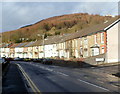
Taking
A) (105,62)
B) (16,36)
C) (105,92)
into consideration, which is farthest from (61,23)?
(105,92)

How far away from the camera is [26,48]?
357ft

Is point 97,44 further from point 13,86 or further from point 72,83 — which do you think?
point 13,86

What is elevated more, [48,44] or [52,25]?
[52,25]

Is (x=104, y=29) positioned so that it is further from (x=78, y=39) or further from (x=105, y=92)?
(x=105, y=92)

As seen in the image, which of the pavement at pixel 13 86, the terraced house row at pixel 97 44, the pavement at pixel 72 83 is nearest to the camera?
the pavement at pixel 13 86

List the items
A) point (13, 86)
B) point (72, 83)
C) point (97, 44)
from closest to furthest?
point (13, 86), point (72, 83), point (97, 44)

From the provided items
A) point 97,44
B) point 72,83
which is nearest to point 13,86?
point 72,83

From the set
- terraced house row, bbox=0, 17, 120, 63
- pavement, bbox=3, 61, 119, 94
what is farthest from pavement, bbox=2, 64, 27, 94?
terraced house row, bbox=0, 17, 120, 63

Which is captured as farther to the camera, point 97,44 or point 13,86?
point 97,44

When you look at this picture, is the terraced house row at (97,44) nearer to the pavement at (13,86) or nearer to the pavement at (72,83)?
the pavement at (72,83)

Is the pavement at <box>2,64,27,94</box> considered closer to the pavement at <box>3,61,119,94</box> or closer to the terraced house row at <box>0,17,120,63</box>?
the pavement at <box>3,61,119,94</box>

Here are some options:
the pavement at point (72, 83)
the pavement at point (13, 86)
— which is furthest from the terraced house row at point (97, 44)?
the pavement at point (13, 86)

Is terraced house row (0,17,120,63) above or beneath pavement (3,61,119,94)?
above

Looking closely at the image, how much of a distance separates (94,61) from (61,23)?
140m
